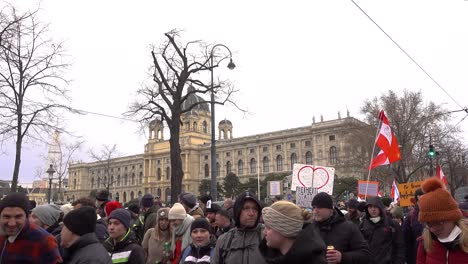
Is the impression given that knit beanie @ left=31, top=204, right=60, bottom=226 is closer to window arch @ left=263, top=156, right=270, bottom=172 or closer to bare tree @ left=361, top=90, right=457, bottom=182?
bare tree @ left=361, top=90, right=457, bottom=182

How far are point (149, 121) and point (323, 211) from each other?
17.9 metres

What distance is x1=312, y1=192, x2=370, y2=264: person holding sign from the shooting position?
4199mm

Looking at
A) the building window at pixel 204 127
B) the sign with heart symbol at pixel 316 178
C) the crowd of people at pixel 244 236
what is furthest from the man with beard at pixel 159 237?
the building window at pixel 204 127

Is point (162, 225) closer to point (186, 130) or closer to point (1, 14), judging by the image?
point (1, 14)

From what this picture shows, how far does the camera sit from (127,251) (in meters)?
4.11

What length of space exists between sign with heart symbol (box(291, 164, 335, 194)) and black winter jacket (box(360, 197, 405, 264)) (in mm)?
3856

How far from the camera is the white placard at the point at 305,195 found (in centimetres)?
959

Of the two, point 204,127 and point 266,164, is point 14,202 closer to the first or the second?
point 266,164

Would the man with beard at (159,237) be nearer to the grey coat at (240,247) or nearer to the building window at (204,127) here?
the grey coat at (240,247)

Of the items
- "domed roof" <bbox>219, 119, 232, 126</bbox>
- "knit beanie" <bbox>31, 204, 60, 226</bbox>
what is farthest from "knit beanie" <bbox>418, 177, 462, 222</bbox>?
"domed roof" <bbox>219, 119, 232, 126</bbox>

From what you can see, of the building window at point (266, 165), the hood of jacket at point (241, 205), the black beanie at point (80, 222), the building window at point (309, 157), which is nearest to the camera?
the black beanie at point (80, 222)

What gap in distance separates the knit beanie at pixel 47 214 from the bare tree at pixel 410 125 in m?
34.9

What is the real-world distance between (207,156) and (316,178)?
84.7 meters

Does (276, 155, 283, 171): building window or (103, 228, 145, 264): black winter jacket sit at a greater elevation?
(276, 155, 283, 171): building window
